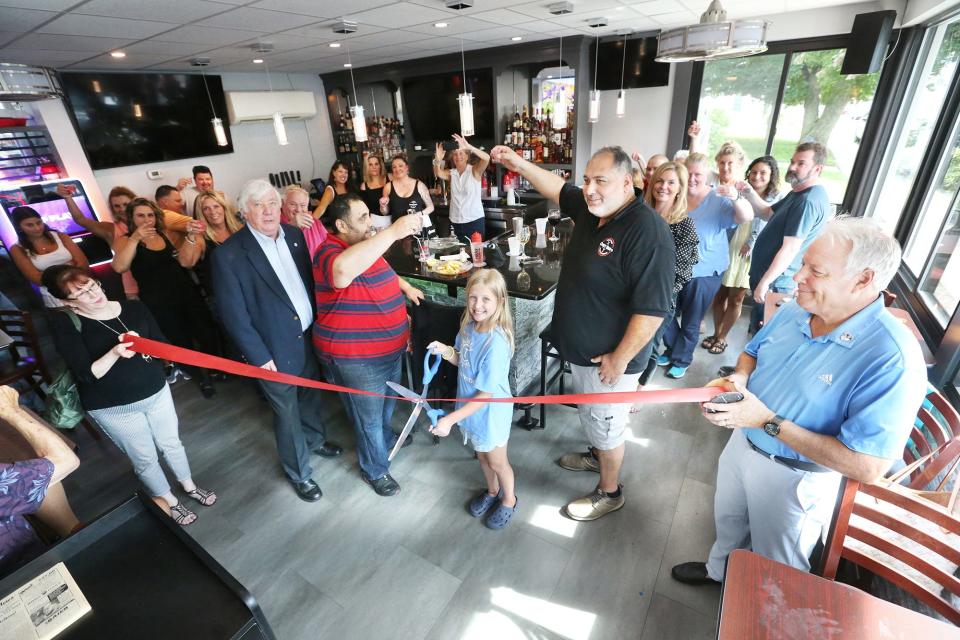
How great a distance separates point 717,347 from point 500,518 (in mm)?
2522

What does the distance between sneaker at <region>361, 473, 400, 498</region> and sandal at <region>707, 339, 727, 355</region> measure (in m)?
2.78

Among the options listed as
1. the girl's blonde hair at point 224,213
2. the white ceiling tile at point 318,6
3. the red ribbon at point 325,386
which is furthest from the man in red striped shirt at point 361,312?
the white ceiling tile at point 318,6

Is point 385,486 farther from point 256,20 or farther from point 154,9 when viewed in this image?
point 256,20

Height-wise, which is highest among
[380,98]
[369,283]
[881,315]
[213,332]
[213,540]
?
[380,98]

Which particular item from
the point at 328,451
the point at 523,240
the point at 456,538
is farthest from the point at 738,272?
the point at 328,451

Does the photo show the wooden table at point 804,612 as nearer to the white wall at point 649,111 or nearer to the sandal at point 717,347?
the sandal at point 717,347

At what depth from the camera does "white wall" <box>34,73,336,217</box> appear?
4766 mm

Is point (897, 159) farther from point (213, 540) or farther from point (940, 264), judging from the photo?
point (213, 540)

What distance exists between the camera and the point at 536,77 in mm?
5926

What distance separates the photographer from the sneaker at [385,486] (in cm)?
245

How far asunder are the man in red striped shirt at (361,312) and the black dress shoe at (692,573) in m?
1.52

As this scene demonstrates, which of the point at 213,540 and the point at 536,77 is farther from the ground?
the point at 536,77

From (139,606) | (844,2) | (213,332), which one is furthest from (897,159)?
(213,332)

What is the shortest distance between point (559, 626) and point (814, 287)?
1567 mm
